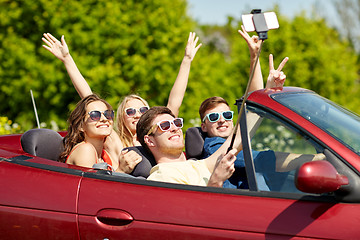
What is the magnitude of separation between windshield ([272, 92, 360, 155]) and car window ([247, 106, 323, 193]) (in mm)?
104

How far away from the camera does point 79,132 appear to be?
358 cm

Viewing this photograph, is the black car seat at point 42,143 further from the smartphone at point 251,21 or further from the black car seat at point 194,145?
the smartphone at point 251,21

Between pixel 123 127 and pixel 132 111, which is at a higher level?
pixel 132 111

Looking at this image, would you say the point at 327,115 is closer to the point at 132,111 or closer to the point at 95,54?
the point at 132,111

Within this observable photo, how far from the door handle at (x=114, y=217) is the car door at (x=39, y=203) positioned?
0.14 meters

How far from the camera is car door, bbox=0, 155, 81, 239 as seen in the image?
2.45 meters

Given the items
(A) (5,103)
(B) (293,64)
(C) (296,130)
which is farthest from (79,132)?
(B) (293,64)

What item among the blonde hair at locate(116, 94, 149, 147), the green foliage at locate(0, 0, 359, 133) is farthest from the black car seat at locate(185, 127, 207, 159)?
the green foliage at locate(0, 0, 359, 133)

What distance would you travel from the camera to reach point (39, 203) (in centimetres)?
250

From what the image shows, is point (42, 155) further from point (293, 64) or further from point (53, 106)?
point (293, 64)

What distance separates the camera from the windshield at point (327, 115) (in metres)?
2.36

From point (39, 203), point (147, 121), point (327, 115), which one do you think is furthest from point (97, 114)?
point (327, 115)

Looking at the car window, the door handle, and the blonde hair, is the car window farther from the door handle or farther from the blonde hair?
the blonde hair

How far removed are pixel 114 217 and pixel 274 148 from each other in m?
0.96
